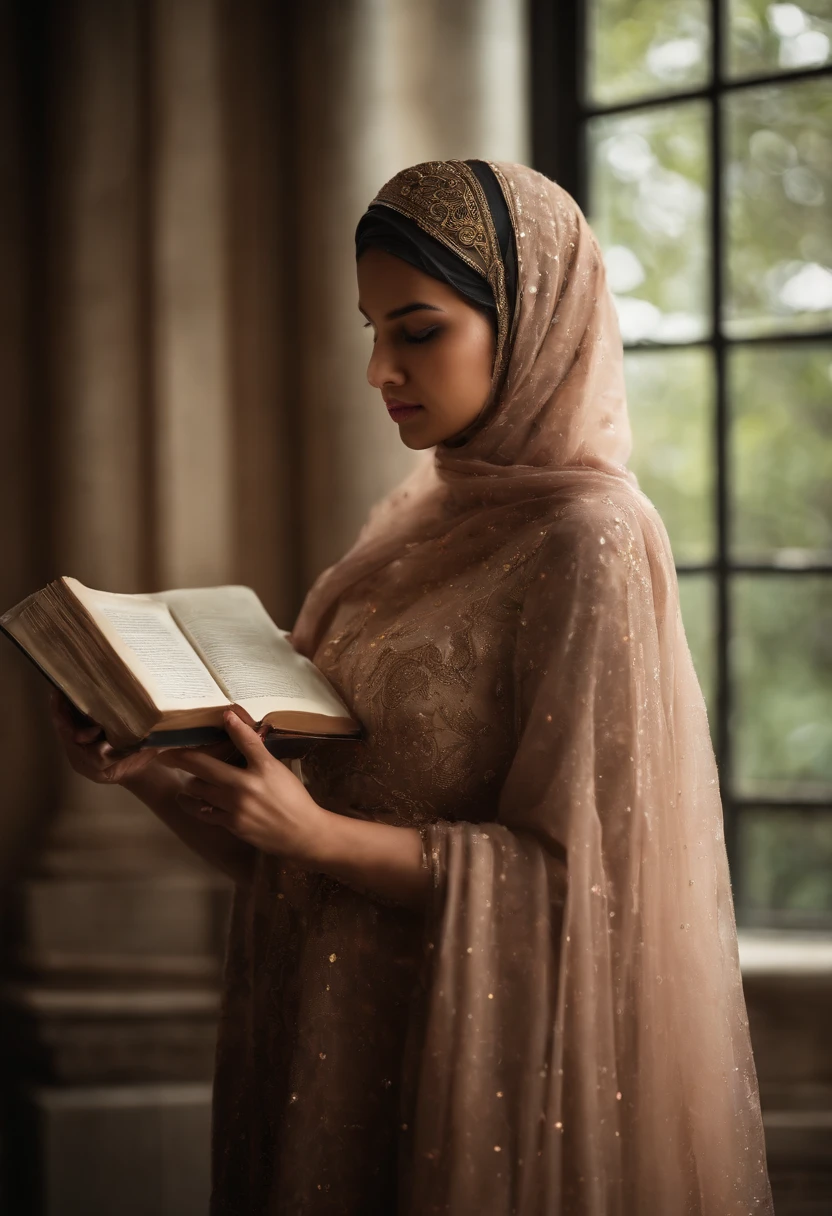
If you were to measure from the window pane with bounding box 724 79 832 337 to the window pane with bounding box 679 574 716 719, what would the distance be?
48 cm

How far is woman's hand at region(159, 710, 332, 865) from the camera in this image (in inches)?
42.3

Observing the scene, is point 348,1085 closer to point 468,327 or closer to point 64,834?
point 468,327

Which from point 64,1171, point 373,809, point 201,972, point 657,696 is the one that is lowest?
point 64,1171

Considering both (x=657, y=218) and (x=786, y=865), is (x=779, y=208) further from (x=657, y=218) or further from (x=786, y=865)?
(x=786, y=865)

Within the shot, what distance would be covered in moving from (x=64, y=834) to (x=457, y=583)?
1.18 meters

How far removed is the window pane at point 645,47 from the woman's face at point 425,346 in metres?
1.18

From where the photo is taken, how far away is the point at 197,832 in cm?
144

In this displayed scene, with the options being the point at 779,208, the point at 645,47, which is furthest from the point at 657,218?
the point at 645,47

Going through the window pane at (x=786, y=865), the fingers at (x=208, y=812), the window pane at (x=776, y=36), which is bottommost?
the window pane at (x=786, y=865)

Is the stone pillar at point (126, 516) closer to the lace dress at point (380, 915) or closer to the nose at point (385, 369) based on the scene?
the lace dress at point (380, 915)

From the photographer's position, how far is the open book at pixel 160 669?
101 cm

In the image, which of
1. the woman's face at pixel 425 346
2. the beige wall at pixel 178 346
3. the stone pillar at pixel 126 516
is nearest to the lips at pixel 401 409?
the woman's face at pixel 425 346

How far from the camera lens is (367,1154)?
1195mm

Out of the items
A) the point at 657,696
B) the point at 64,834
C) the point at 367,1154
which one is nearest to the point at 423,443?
the point at 657,696
